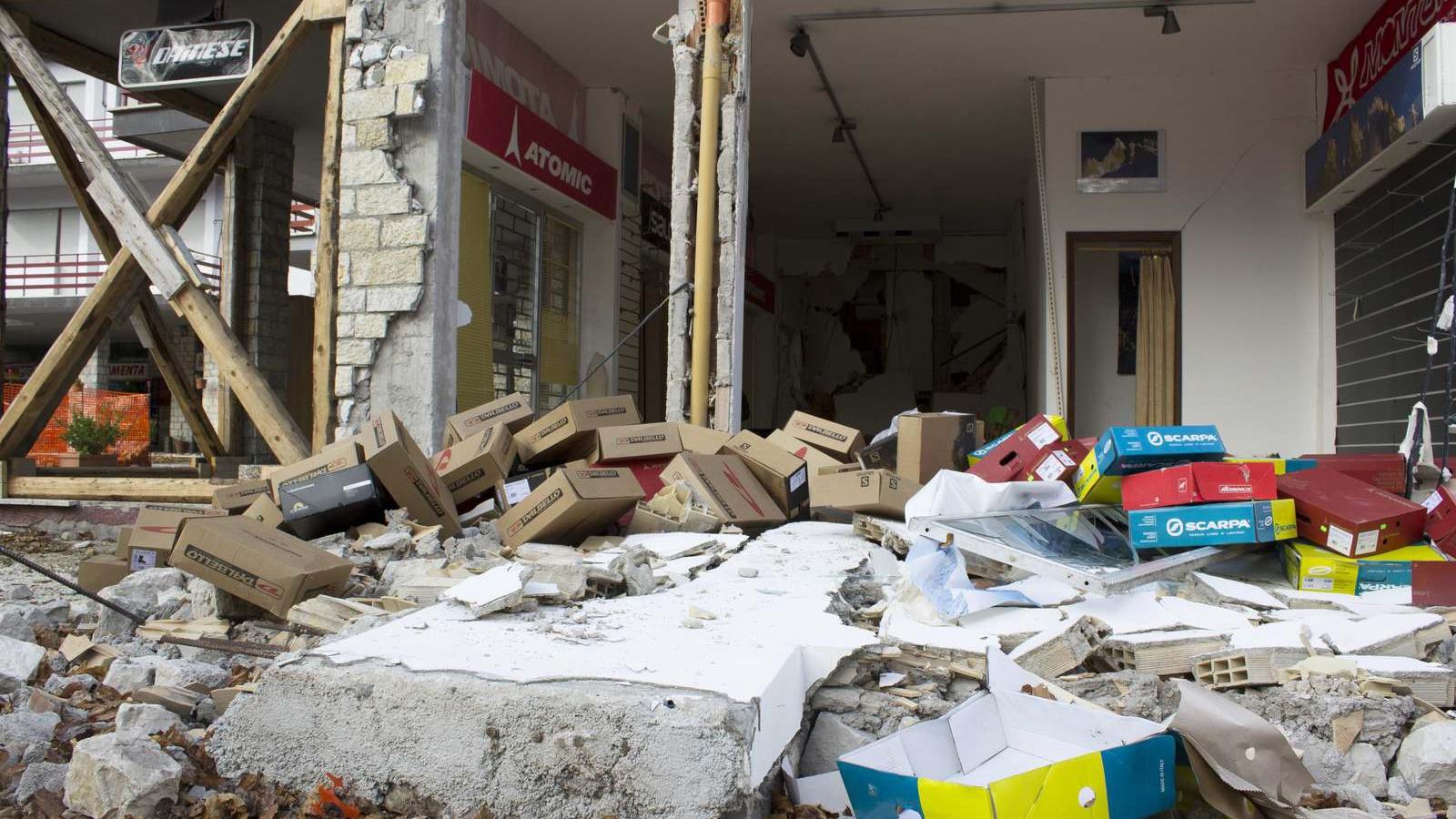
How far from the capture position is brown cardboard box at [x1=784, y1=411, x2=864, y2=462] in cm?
577

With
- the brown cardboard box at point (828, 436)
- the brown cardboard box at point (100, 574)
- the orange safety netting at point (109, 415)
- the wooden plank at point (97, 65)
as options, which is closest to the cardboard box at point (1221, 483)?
the brown cardboard box at point (828, 436)

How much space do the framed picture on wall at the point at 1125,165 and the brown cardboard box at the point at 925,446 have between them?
388 centimetres

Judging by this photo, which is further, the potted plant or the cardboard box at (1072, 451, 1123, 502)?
the potted plant

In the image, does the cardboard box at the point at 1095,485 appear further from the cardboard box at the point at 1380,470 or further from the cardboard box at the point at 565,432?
the cardboard box at the point at 565,432

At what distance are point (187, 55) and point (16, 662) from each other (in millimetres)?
5553

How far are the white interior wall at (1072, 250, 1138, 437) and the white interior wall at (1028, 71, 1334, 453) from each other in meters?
0.92

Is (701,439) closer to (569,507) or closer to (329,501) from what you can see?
(569,507)

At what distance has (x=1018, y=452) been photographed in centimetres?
498

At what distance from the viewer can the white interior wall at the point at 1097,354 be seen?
9.60 metres

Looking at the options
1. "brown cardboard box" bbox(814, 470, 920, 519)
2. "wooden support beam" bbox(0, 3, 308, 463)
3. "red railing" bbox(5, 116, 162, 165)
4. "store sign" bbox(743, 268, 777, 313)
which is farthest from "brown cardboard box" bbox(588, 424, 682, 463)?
"red railing" bbox(5, 116, 162, 165)

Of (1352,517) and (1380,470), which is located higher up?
(1380,470)

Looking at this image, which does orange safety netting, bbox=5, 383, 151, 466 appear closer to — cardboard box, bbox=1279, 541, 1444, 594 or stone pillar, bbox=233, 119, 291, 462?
stone pillar, bbox=233, 119, 291, 462

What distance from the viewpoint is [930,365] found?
1622 centimetres

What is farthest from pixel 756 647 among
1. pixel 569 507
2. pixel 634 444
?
pixel 634 444
